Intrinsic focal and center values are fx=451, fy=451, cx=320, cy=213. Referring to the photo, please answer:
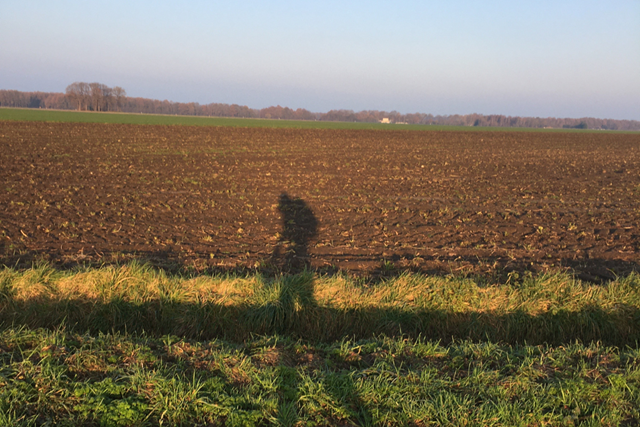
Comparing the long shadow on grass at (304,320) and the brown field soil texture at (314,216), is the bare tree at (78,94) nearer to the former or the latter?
the brown field soil texture at (314,216)

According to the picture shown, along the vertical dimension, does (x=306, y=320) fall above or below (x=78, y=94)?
below

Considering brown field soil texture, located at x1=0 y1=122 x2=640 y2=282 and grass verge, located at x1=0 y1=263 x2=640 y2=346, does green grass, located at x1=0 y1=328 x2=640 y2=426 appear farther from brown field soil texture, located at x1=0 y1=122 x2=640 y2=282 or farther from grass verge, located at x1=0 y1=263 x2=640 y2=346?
brown field soil texture, located at x1=0 y1=122 x2=640 y2=282

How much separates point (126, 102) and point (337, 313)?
155768 mm

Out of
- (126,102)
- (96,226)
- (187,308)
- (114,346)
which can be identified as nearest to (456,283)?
(187,308)

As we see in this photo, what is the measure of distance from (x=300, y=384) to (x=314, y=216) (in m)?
7.17

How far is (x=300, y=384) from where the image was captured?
3283mm

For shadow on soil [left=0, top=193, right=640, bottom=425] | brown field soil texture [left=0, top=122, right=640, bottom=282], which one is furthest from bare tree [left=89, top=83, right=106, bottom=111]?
shadow on soil [left=0, top=193, right=640, bottom=425]

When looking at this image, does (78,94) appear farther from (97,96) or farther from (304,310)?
(304,310)

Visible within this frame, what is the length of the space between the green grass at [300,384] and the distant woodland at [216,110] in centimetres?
14275

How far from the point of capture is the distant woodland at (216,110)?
429 feet

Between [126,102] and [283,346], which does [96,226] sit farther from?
[126,102]

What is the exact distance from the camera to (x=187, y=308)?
16.5 ft

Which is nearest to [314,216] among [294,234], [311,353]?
[294,234]

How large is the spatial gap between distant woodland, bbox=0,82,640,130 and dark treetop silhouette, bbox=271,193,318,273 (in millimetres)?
136115
